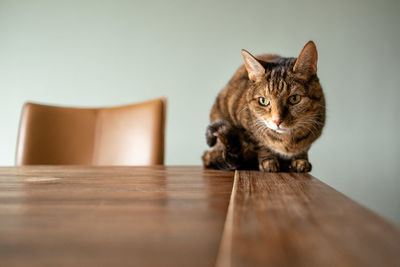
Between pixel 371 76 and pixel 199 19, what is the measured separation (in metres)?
1.37

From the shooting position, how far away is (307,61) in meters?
0.77

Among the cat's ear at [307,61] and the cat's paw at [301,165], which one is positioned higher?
the cat's ear at [307,61]

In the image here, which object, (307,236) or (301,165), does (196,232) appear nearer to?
(307,236)

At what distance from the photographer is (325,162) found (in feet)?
6.63

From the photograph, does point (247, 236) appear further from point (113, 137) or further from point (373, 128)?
point (373, 128)

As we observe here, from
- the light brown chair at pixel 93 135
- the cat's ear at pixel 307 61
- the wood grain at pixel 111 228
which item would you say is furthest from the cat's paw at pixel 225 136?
the light brown chair at pixel 93 135

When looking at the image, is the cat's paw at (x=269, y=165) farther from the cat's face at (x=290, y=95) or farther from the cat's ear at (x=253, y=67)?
the cat's ear at (x=253, y=67)

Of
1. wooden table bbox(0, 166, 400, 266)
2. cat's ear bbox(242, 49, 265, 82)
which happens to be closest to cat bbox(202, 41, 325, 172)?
cat's ear bbox(242, 49, 265, 82)

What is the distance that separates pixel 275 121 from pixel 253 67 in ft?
0.67

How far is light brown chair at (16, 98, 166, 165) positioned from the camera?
1.39 metres

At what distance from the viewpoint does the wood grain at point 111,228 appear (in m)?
0.16

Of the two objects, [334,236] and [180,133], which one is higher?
[180,133]

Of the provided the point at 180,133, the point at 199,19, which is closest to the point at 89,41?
the point at 199,19

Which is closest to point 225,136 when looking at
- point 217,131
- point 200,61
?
point 217,131
